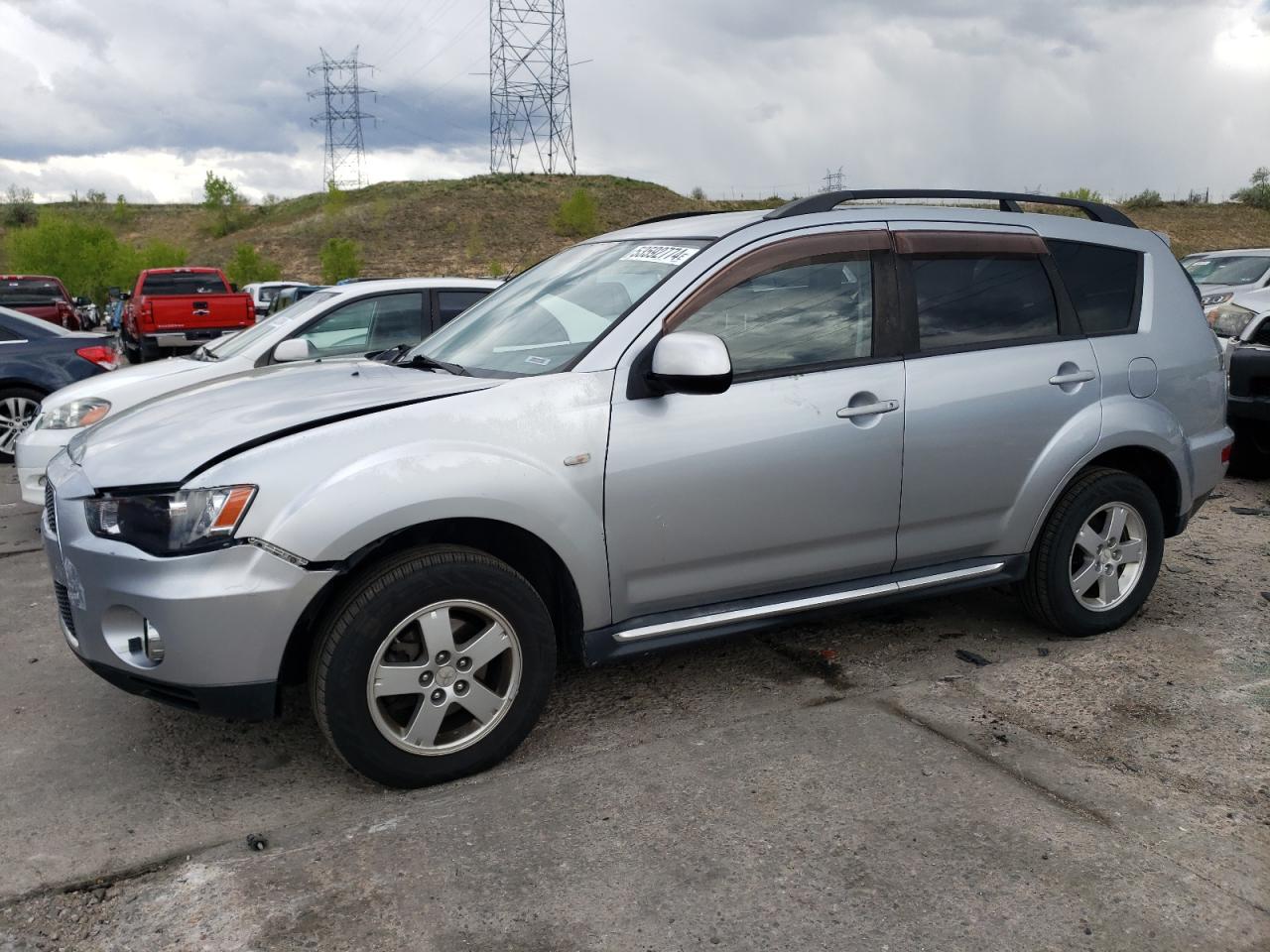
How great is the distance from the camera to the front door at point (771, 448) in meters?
3.56

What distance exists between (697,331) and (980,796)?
174 centimetres

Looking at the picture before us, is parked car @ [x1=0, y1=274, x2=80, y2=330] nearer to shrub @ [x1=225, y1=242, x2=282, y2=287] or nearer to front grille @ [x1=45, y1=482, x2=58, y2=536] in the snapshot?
front grille @ [x1=45, y1=482, x2=58, y2=536]

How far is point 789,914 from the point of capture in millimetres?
2713

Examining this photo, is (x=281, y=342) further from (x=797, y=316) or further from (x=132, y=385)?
(x=797, y=316)

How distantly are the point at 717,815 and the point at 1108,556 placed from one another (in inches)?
93.7

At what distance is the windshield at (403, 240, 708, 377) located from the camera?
3.77 metres

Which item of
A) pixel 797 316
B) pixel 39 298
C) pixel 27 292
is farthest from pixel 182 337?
pixel 797 316

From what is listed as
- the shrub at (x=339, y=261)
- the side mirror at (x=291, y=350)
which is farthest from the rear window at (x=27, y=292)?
the shrub at (x=339, y=261)

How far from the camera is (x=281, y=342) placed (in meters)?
6.71

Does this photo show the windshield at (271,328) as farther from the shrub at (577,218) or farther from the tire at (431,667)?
the shrub at (577,218)

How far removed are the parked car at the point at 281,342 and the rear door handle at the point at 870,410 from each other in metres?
3.49

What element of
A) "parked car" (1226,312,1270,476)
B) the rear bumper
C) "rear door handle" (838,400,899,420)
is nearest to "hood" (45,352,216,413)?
"rear door handle" (838,400,899,420)

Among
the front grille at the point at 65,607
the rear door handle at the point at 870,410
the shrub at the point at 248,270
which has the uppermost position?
the shrub at the point at 248,270

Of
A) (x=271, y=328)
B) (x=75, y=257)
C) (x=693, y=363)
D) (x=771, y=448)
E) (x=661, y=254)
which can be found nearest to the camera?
(x=693, y=363)
